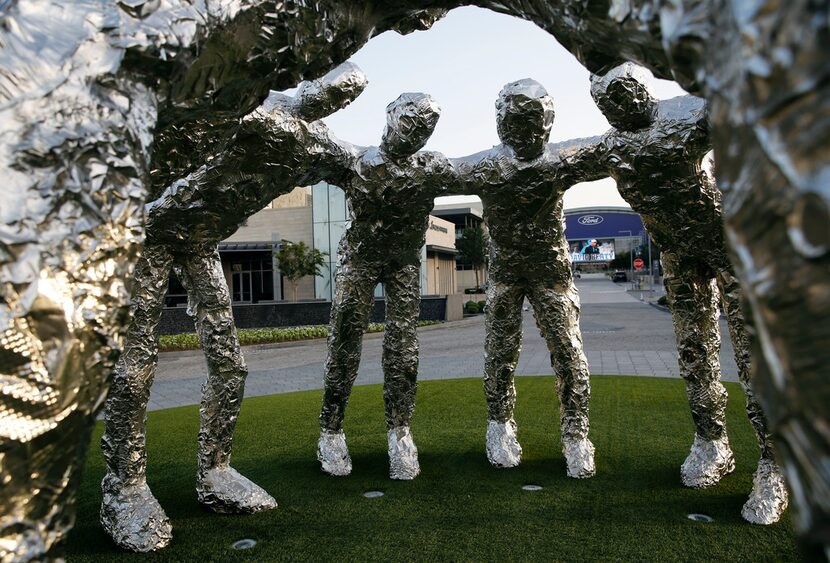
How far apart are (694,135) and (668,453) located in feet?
7.63

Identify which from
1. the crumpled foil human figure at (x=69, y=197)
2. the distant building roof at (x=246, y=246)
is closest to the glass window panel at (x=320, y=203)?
the distant building roof at (x=246, y=246)

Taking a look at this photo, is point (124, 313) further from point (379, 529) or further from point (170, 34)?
point (379, 529)

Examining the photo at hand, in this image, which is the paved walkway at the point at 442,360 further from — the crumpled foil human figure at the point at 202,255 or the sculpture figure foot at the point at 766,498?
the sculpture figure foot at the point at 766,498

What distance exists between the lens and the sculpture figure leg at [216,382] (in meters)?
3.42

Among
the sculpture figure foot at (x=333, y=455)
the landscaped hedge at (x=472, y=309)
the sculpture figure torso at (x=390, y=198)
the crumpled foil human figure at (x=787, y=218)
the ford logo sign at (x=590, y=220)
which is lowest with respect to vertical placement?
the landscaped hedge at (x=472, y=309)

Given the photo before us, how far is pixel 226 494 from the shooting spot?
3439 millimetres

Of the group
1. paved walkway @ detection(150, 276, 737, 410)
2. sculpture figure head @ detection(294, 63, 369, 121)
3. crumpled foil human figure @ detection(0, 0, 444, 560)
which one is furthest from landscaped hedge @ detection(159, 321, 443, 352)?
crumpled foil human figure @ detection(0, 0, 444, 560)

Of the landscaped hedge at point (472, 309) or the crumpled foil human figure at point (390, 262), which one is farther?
the landscaped hedge at point (472, 309)

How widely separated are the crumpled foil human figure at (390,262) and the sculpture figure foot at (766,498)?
186cm

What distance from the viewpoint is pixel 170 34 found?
131 cm

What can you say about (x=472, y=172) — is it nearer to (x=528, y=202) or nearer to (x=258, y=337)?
(x=528, y=202)

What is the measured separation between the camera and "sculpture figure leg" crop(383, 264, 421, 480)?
400 cm

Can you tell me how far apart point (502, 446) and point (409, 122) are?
2145 mm

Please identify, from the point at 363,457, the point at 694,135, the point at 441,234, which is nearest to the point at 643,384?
the point at 363,457
